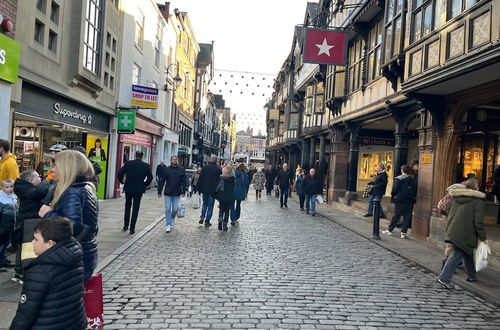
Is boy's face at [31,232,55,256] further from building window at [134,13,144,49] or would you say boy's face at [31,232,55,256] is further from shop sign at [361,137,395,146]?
building window at [134,13,144,49]

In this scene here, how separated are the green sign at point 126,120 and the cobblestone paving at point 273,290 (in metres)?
8.59

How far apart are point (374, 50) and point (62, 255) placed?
14.7 metres

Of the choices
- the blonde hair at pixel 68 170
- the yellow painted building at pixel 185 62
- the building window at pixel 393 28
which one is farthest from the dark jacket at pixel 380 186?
the yellow painted building at pixel 185 62

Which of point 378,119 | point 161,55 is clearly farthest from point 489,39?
point 161,55

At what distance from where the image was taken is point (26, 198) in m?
5.44

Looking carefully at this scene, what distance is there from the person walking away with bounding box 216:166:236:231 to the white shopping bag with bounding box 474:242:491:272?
231 inches

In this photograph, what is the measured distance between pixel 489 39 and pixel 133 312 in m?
6.52

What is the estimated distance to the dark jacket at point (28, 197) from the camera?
5387 mm

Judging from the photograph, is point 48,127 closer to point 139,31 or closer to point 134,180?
point 134,180

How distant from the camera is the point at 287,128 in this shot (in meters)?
32.8

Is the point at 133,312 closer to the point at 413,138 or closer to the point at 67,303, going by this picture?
the point at 67,303

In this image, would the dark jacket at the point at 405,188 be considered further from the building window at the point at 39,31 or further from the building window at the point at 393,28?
the building window at the point at 39,31

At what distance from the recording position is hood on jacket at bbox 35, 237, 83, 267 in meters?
2.61

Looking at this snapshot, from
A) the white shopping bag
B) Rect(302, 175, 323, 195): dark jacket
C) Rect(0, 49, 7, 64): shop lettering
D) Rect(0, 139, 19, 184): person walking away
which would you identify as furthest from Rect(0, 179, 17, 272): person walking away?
Rect(302, 175, 323, 195): dark jacket
